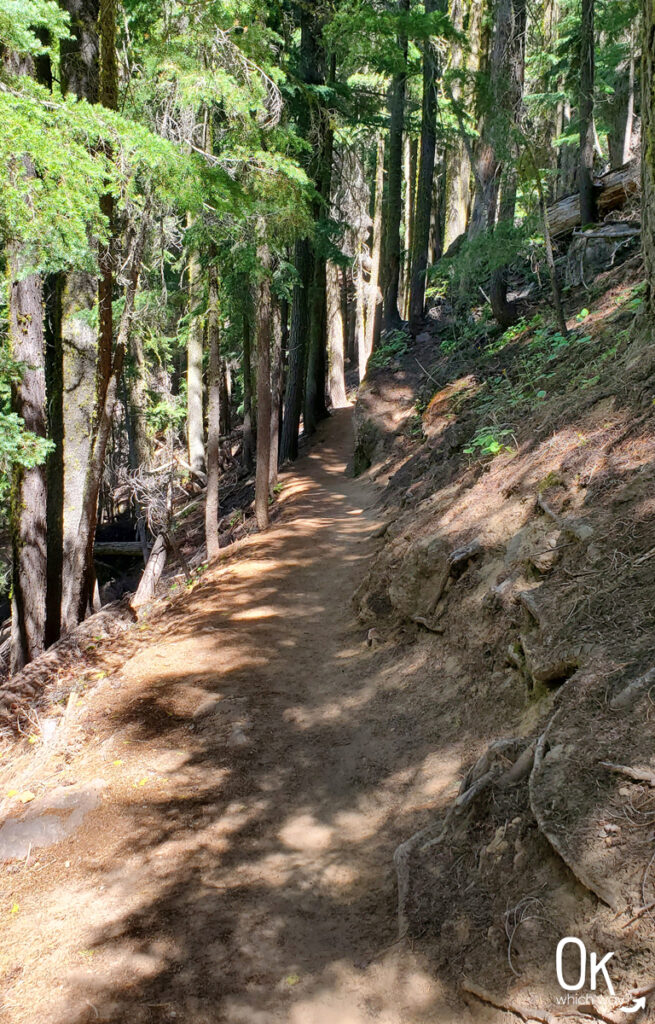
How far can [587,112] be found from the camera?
12.8m

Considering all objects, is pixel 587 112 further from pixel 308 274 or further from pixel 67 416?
pixel 67 416

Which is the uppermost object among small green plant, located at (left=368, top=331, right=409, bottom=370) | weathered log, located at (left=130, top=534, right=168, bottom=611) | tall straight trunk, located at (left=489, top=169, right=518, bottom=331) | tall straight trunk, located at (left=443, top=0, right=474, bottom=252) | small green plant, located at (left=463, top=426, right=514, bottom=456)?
tall straight trunk, located at (left=443, top=0, right=474, bottom=252)

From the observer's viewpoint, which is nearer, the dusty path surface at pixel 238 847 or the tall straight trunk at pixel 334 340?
the dusty path surface at pixel 238 847

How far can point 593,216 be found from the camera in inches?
543

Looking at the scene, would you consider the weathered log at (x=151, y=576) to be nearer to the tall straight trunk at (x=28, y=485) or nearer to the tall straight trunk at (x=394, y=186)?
the tall straight trunk at (x=28, y=485)

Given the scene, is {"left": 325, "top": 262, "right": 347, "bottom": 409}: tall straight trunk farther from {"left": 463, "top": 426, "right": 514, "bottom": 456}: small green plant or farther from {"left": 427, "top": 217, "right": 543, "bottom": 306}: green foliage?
{"left": 463, "top": 426, "right": 514, "bottom": 456}: small green plant

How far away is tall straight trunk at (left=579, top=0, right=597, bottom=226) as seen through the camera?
12.6 m

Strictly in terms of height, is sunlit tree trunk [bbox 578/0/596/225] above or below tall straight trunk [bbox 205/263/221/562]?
above

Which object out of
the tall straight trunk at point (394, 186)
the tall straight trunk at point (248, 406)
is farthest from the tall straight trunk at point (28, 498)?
the tall straight trunk at point (394, 186)

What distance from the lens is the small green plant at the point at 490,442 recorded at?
8.68m

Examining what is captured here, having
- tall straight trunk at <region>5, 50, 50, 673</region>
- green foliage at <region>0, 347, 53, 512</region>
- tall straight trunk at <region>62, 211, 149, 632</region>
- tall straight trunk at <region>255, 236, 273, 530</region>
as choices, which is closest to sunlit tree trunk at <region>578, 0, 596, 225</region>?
tall straight trunk at <region>255, 236, 273, 530</region>

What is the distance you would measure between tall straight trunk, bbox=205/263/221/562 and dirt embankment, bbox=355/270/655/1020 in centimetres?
402

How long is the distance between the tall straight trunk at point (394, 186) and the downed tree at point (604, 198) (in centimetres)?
586

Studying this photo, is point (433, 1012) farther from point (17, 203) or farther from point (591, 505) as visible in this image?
point (17, 203)
